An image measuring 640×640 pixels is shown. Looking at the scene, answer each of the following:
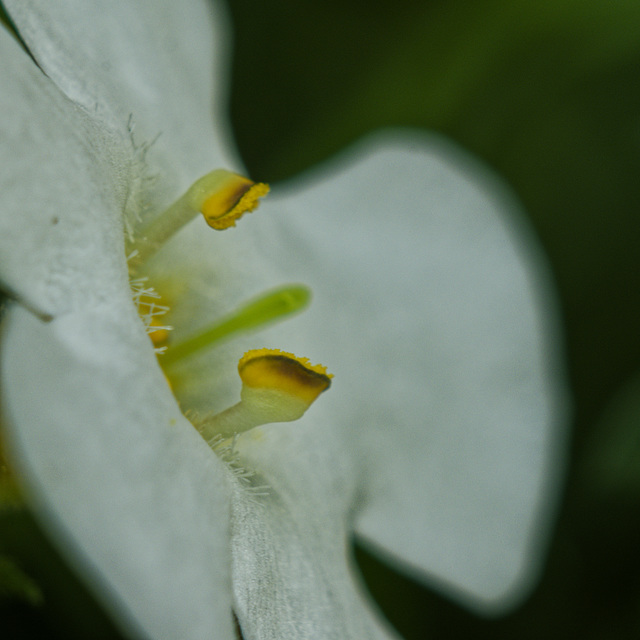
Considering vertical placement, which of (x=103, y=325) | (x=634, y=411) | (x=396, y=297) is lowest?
(x=634, y=411)

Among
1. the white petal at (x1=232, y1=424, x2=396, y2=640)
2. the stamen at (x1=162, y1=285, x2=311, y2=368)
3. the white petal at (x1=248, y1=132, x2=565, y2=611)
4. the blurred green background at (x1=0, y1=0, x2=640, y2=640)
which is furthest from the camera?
the blurred green background at (x1=0, y1=0, x2=640, y2=640)

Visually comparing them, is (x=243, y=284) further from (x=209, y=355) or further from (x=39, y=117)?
(x=39, y=117)

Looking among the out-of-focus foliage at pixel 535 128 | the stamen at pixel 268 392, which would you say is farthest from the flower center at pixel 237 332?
the out-of-focus foliage at pixel 535 128

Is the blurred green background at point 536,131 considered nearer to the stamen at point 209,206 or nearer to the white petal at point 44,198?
the stamen at point 209,206

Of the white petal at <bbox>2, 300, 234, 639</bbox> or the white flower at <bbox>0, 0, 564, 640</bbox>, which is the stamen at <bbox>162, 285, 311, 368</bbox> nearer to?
the white flower at <bbox>0, 0, 564, 640</bbox>

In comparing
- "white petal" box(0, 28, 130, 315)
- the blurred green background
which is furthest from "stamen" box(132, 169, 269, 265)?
the blurred green background

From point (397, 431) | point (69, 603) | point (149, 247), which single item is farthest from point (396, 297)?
point (69, 603)
